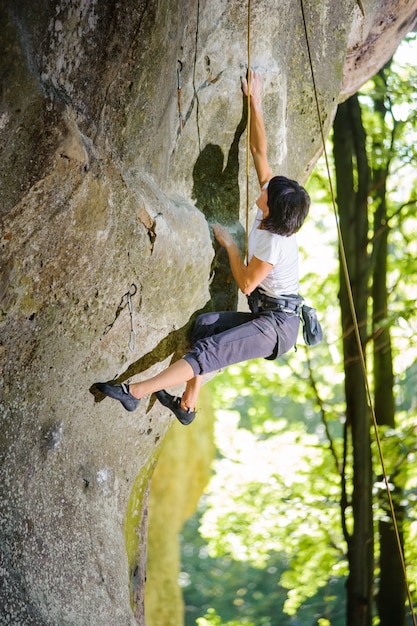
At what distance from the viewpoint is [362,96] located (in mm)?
9734

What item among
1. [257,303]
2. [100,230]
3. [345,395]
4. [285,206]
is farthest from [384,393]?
[100,230]

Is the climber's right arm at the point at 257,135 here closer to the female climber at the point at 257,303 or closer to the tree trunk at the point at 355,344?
the female climber at the point at 257,303

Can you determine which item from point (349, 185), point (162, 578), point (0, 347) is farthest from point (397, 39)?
point (162, 578)

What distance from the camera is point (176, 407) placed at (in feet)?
14.9

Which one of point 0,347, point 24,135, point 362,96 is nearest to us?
point 24,135

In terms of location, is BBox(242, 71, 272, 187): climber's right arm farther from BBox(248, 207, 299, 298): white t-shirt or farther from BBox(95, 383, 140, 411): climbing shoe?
BBox(95, 383, 140, 411): climbing shoe

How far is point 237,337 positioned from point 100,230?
109cm

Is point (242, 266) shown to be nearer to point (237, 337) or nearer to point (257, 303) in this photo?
point (257, 303)

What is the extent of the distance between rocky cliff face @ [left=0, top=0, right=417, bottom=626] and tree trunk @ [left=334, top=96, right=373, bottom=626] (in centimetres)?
353

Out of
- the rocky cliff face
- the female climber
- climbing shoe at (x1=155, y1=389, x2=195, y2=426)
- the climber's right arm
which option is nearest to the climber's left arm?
the female climber

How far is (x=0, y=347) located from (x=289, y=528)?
6.48 m

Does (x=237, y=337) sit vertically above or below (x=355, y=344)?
below

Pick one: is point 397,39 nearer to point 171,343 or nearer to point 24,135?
point 171,343

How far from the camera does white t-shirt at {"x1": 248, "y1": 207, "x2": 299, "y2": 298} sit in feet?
13.8
